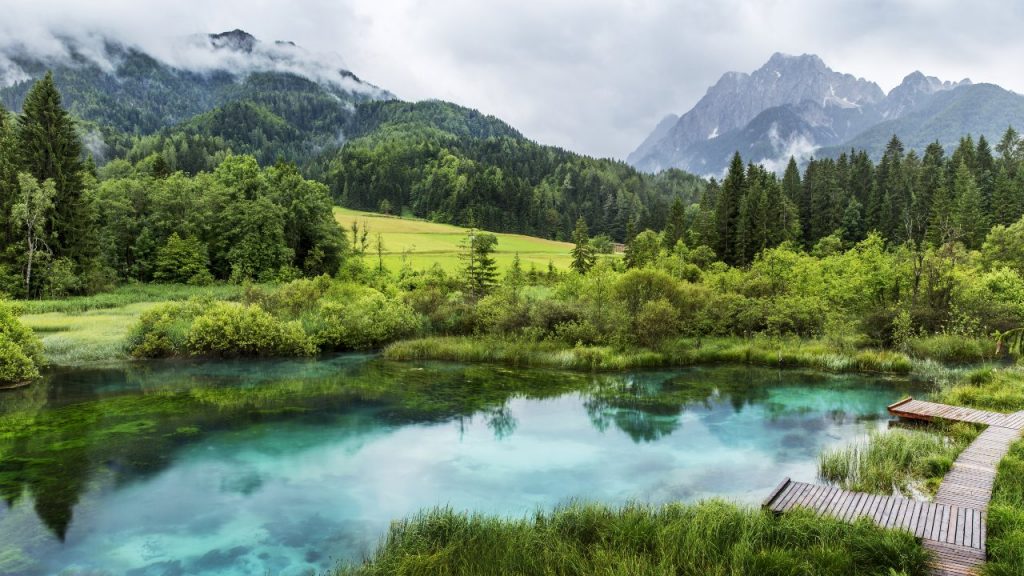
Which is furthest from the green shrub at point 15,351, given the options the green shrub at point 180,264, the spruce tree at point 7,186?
the green shrub at point 180,264

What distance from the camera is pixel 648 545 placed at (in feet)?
38.2

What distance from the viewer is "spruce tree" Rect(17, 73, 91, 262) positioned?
51250 millimetres

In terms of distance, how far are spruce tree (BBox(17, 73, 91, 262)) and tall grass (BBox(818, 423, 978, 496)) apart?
5968 cm

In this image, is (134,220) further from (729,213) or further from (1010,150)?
(1010,150)

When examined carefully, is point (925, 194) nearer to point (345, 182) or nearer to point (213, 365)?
point (213, 365)

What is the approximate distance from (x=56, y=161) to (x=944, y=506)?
214 feet

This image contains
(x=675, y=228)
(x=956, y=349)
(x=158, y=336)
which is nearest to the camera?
(x=956, y=349)

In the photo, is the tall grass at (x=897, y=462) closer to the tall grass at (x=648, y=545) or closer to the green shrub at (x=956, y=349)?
the tall grass at (x=648, y=545)

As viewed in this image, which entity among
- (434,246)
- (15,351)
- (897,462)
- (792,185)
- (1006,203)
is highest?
(792,185)

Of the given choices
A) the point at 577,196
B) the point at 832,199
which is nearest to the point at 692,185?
the point at 577,196

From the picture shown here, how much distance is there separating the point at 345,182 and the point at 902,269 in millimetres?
124154

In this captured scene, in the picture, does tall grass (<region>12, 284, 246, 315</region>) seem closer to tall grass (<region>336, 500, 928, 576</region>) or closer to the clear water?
the clear water

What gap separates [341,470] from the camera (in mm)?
19109

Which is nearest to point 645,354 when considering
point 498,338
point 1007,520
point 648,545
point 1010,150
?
point 498,338
